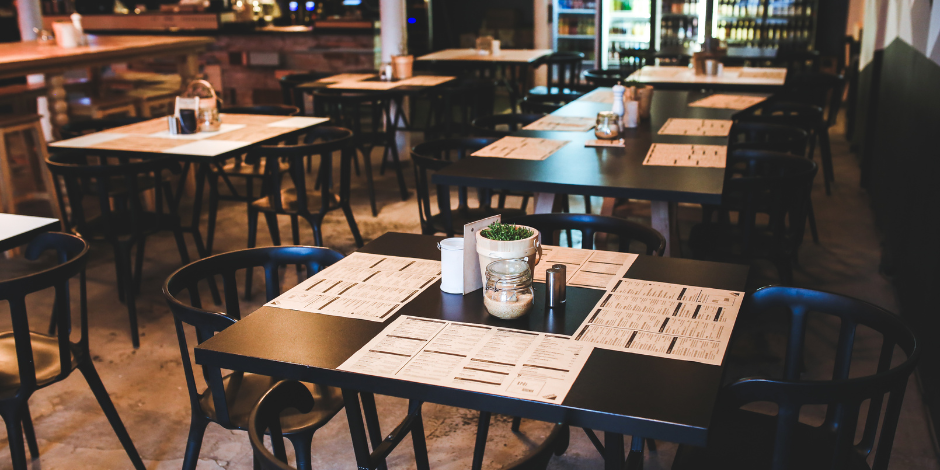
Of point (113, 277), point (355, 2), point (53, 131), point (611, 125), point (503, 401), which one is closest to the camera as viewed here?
point (503, 401)

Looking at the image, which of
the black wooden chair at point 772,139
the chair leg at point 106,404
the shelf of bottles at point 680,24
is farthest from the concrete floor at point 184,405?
the shelf of bottles at point 680,24

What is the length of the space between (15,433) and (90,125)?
2608 mm

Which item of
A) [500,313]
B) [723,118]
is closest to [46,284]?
[500,313]

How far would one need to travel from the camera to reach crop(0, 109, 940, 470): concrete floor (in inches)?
95.0

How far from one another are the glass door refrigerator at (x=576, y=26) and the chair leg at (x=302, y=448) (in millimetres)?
8389

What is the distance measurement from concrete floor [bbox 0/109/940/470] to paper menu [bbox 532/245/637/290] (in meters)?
0.74

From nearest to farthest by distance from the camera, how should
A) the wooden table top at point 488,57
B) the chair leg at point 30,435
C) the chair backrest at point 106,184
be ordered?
1. the chair leg at point 30,435
2. the chair backrest at point 106,184
3. the wooden table top at point 488,57

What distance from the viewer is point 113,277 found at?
4016 mm

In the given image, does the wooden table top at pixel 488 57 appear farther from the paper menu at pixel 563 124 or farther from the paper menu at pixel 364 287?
the paper menu at pixel 364 287

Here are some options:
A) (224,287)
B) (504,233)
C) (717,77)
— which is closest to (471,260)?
(504,233)

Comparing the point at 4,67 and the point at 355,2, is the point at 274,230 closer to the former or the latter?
the point at 4,67

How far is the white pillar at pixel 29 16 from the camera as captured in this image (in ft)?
23.5

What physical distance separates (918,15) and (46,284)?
13.5ft

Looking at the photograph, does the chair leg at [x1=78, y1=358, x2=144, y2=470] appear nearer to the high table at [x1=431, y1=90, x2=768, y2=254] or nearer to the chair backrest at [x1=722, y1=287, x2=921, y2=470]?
the high table at [x1=431, y1=90, x2=768, y2=254]
